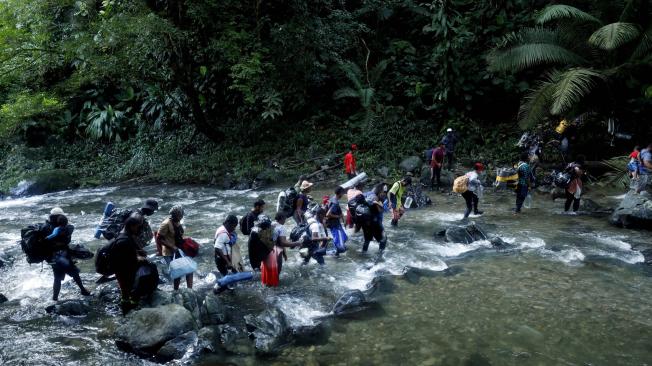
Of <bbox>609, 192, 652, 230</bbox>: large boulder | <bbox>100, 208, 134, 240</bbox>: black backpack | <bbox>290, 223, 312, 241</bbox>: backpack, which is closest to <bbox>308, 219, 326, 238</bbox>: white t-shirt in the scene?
<bbox>290, 223, 312, 241</bbox>: backpack

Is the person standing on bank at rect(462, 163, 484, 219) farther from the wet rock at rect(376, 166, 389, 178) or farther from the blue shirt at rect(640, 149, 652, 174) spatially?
the wet rock at rect(376, 166, 389, 178)

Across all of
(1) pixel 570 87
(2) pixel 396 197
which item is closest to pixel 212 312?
(2) pixel 396 197

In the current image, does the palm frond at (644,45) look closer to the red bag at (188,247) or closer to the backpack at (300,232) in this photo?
the backpack at (300,232)

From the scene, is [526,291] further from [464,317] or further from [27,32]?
[27,32]

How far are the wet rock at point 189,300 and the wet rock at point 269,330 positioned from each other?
0.66 meters

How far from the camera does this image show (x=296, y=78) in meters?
20.2

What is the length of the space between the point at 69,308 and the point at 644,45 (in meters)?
15.1

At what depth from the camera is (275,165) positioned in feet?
61.9

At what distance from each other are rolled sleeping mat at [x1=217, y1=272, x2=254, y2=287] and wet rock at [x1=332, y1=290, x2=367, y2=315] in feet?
4.74

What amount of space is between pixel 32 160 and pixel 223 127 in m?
8.61

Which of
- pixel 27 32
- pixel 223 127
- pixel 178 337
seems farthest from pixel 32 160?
pixel 178 337

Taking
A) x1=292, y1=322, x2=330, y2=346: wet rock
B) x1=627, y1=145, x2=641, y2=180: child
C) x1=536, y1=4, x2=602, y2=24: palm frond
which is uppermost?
x1=536, y1=4, x2=602, y2=24: palm frond

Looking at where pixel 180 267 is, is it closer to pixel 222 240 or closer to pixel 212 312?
pixel 222 240

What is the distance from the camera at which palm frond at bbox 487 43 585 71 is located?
48.4 ft
